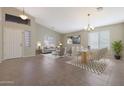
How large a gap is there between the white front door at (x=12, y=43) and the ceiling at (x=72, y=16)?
1535 millimetres

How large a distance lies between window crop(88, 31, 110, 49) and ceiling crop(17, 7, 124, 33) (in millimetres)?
725

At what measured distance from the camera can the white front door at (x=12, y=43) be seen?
6621mm

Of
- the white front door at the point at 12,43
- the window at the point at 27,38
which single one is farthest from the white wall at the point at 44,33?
the white front door at the point at 12,43

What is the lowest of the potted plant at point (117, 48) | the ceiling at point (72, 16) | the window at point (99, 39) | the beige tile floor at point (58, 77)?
the beige tile floor at point (58, 77)

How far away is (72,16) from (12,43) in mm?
3948

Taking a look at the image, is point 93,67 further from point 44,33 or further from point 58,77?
point 44,33

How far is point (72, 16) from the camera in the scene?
264 inches

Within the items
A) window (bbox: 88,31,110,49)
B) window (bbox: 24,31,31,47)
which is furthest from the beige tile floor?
window (bbox: 24,31,31,47)

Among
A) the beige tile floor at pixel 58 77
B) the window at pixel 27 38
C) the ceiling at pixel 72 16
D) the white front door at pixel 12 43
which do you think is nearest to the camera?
the beige tile floor at pixel 58 77

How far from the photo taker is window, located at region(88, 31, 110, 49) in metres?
7.81

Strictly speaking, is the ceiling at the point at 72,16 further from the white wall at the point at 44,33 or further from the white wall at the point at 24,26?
the white wall at the point at 24,26

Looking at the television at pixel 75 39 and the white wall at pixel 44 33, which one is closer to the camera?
the white wall at pixel 44 33
